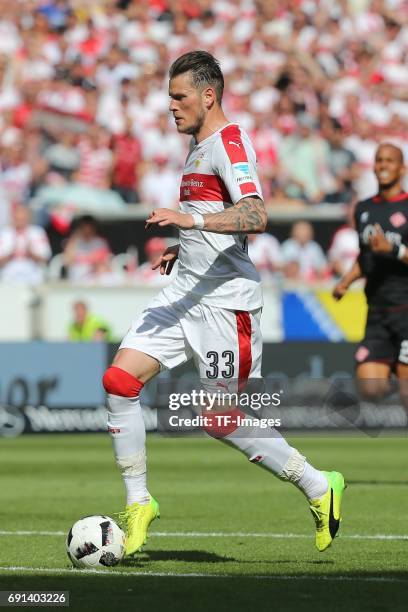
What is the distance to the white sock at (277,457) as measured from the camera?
7.30m

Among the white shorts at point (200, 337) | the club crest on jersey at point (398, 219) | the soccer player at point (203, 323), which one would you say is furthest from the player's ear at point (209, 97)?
the club crest on jersey at point (398, 219)

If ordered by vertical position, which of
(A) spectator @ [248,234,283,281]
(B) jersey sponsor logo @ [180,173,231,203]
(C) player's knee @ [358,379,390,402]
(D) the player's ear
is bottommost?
(C) player's knee @ [358,379,390,402]

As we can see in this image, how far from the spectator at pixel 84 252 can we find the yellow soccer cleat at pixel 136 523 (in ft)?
40.4

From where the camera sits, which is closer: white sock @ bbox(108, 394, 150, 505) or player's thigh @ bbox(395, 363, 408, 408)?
white sock @ bbox(108, 394, 150, 505)

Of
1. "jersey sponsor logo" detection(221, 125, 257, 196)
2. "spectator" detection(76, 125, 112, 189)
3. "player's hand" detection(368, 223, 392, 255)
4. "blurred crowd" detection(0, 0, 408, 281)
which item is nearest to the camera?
"jersey sponsor logo" detection(221, 125, 257, 196)

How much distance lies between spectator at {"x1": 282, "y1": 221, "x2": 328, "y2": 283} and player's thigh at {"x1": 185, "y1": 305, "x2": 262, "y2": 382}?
1235 centimetres

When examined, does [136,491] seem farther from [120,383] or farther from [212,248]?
[212,248]

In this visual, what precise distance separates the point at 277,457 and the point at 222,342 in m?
0.68

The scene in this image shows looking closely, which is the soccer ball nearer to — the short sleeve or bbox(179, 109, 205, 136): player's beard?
the short sleeve

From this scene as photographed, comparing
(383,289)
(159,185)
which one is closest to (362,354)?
(383,289)

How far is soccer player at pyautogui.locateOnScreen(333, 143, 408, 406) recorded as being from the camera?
449 inches

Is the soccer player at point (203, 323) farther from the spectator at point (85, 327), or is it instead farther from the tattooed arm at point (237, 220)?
the spectator at point (85, 327)

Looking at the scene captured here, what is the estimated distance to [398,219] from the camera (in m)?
11.5

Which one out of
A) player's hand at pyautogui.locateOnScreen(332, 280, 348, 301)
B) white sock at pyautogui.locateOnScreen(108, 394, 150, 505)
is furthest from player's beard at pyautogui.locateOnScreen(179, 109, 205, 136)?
player's hand at pyautogui.locateOnScreen(332, 280, 348, 301)
